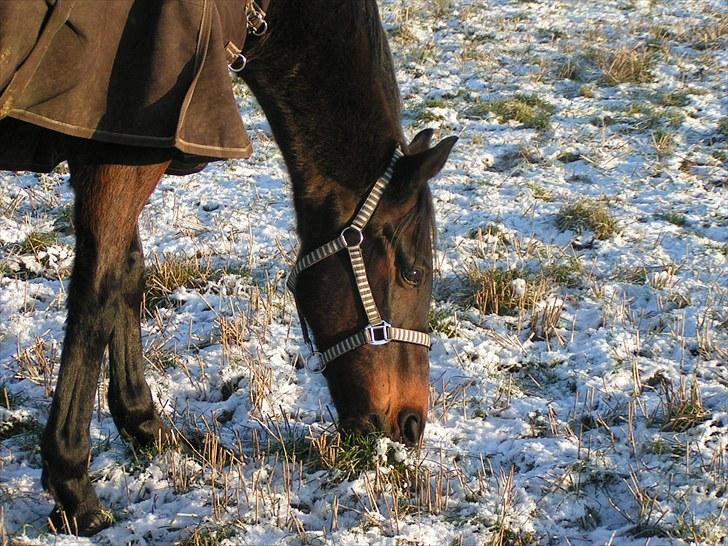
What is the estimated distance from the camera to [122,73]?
8.30ft

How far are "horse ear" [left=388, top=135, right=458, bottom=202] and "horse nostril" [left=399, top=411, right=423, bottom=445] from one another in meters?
0.88

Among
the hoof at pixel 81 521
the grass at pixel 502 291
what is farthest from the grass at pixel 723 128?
the hoof at pixel 81 521

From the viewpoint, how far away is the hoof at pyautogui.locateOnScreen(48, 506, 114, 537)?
2799mm

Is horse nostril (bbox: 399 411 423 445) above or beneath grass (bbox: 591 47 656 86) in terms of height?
beneath

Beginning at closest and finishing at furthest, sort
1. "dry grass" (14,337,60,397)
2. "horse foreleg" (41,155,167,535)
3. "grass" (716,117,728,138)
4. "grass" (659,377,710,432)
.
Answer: "horse foreleg" (41,155,167,535)
"grass" (659,377,710,432)
"dry grass" (14,337,60,397)
"grass" (716,117,728,138)

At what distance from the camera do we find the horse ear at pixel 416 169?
2957 mm

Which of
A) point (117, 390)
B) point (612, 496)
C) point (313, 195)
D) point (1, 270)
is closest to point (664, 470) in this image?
point (612, 496)

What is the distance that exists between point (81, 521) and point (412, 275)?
1.55 m

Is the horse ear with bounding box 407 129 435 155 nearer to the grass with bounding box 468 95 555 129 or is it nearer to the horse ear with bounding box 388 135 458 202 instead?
the horse ear with bounding box 388 135 458 202

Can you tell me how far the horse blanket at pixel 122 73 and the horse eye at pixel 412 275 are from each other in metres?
0.85

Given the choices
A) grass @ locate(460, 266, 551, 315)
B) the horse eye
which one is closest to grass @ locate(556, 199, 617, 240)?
grass @ locate(460, 266, 551, 315)

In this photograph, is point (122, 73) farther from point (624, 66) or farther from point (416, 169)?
point (624, 66)

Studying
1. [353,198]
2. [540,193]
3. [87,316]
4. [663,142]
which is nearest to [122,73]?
[87,316]

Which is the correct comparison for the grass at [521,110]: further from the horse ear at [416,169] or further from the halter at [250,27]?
the halter at [250,27]
